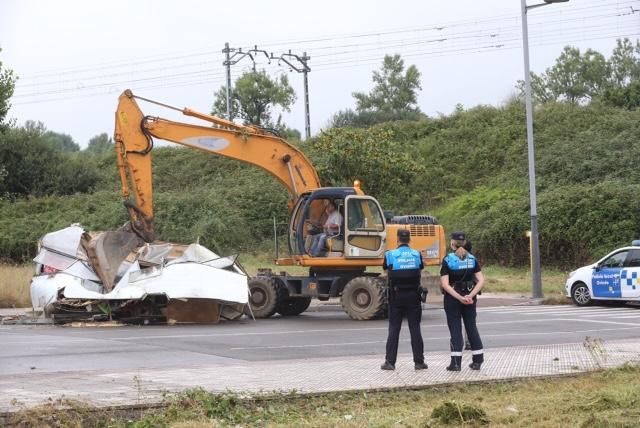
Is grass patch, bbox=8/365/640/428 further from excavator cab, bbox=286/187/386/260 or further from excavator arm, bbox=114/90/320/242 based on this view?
excavator arm, bbox=114/90/320/242

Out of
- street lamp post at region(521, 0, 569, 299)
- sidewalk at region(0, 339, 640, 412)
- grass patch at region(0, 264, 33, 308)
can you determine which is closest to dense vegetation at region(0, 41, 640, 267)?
street lamp post at region(521, 0, 569, 299)

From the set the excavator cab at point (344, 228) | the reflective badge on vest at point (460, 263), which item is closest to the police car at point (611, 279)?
the excavator cab at point (344, 228)

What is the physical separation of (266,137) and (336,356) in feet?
34.8

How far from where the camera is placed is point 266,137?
24.3m

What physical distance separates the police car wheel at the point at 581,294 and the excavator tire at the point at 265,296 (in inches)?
334

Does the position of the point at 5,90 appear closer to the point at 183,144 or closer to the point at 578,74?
the point at 183,144

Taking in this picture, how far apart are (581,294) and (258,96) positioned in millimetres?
45475

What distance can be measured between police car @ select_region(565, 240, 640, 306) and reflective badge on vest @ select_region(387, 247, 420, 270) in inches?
557

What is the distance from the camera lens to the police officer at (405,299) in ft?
41.1

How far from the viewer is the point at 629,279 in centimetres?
2527

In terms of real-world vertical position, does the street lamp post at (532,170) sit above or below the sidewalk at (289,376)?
above

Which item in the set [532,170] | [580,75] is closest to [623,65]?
[580,75]

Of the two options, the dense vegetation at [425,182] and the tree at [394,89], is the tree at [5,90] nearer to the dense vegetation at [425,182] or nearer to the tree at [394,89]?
the dense vegetation at [425,182]

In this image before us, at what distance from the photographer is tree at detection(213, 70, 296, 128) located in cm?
6906
